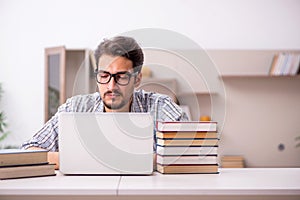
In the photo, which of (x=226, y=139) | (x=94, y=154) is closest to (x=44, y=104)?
(x=226, y=139)

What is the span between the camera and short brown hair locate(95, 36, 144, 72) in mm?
2041

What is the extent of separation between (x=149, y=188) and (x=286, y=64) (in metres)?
3.39

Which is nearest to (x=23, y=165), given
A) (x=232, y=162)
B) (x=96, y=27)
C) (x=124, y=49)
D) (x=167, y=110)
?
(x=124, y=49)

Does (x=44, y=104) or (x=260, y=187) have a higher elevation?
(x=44, y=104)

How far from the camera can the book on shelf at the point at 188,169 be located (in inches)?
65.0

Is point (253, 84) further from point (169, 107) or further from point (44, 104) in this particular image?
Result: point (169, 107)

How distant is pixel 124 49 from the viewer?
205 centimetres

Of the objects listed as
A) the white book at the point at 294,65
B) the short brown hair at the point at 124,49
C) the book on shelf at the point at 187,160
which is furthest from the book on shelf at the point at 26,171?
the white book at the point at 294,65

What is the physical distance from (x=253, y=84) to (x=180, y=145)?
3053mm

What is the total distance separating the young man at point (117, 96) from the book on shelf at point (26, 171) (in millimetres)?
169

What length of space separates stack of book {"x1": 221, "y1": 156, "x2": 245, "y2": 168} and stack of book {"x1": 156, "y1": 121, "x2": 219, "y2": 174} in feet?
8.97

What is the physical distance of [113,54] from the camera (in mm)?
2025

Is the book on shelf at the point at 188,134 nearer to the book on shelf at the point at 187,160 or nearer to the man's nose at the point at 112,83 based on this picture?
the book on shelf at the point at 187,160

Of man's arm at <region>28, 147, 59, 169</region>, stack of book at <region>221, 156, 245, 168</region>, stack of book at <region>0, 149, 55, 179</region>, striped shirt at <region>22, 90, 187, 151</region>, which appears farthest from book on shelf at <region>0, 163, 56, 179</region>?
stack of book at <region>221, 156, 245, 168</region>
